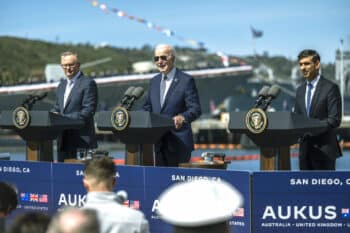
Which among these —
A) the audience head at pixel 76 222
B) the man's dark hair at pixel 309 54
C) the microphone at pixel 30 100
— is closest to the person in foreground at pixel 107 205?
the audience head at pixel 76 222

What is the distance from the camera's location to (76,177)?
26.2 ft

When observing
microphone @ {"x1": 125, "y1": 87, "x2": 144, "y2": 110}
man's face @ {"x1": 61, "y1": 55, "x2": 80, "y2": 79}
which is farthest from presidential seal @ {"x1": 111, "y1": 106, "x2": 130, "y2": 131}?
man's face @ {"x1": 61, "y1": 55, "x2": 80, "y2": 79}

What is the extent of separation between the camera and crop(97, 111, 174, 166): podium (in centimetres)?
791

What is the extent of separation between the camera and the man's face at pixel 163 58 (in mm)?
8180

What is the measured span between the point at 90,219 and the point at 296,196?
404cm

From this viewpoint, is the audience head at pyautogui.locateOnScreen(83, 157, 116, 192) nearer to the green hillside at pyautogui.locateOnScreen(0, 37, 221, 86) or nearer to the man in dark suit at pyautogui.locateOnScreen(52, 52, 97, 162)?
the man in dark suit at pyautogui.locateOnScreen(52, 52, 97, 162)

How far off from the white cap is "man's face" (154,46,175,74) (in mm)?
5193

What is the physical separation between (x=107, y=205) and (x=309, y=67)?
4069 millimetres

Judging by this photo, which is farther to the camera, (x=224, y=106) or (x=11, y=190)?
(x=224, y=106)

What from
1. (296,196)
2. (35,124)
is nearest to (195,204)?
(296,196)

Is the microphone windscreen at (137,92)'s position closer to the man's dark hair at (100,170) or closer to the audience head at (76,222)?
the man's dark hair at (100,170)

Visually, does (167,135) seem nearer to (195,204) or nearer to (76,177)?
(76,177)

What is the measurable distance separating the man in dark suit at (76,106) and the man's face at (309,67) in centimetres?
255

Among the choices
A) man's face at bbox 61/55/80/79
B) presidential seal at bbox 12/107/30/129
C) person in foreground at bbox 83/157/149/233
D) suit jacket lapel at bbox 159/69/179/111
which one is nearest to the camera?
person in foreground at bbox 83/157/149/233
